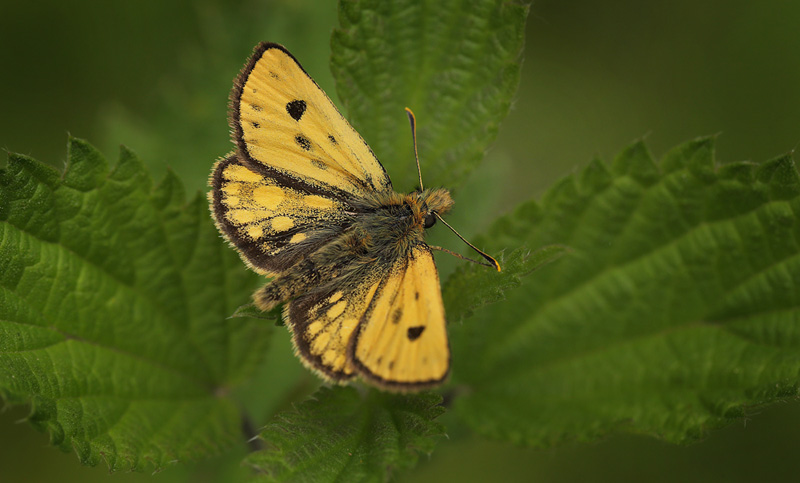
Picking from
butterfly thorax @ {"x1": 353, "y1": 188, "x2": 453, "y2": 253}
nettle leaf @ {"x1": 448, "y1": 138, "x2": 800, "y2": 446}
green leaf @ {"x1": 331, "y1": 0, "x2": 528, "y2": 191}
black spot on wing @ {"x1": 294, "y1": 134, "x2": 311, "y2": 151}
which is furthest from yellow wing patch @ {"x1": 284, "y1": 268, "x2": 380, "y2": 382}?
nettle leaf @ {"x1": 448, "y1": 138, "x2": 800, "y2": 446}

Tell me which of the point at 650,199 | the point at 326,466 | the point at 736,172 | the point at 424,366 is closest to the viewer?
the point at 424,366

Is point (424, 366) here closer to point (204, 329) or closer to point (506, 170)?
point (204, 329)

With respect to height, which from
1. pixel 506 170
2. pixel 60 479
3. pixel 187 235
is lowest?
pixel 60 479

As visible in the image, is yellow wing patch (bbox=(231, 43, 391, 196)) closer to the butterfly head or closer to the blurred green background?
the butterfly head

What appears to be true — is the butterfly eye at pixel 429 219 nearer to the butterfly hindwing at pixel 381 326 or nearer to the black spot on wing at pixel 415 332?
the butterfly hindwing at pixel 381 326

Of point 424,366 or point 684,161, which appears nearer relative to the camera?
point 424,366

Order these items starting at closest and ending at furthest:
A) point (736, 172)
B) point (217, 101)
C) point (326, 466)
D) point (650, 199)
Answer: point (326, 466) < point (736, 172) < point (650, 199) < point (217, 101)

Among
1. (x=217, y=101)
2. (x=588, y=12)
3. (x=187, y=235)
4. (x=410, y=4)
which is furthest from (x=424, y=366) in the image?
(x=588, y=12)
